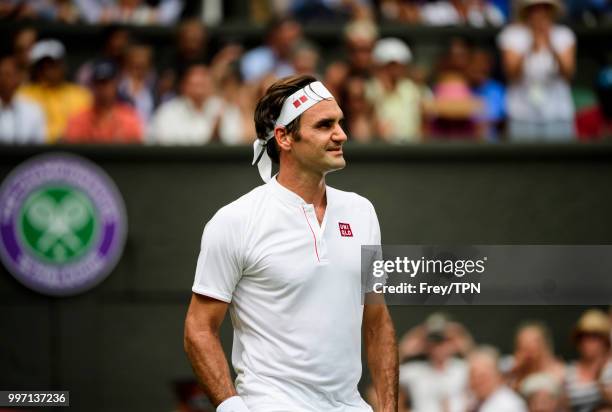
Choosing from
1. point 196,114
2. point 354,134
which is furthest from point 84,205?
point 354,134

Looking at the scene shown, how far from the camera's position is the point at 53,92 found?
923 centimetres

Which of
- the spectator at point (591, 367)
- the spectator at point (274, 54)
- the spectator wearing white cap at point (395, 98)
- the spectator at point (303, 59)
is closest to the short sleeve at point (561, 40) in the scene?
the spectator wearing white cap at point (395, 98)

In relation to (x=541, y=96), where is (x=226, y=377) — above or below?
below

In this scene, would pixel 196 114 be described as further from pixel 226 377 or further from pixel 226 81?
pixel 226 377

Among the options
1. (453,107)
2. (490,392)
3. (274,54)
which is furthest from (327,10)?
(490,392)

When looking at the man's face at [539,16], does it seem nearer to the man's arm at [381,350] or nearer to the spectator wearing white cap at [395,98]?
the spectator wearing white cap at [395,98]

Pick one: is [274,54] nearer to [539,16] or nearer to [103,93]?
[103,93]

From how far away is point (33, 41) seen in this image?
971cm

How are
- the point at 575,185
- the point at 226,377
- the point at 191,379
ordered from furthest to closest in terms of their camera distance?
the point at 575,185 < the point at 191,379 < the point at 226,377

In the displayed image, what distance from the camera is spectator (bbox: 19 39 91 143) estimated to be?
9.09 meters

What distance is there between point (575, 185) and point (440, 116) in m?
1.12

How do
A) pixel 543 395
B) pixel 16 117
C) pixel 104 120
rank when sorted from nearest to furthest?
pixel 543 395
pixel 104 120
pixel 16 117

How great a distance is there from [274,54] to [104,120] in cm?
160

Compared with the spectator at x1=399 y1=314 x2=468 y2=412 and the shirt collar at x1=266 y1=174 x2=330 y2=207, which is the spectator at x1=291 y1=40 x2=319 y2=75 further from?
the shirt collar at x1=266 y1=174 x2=330 y2=207
